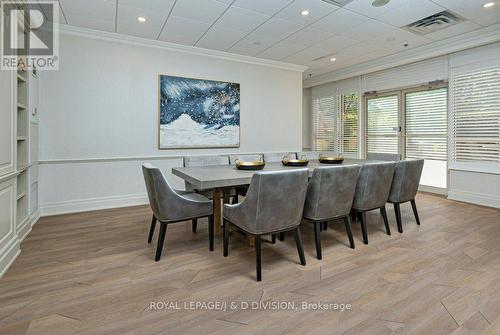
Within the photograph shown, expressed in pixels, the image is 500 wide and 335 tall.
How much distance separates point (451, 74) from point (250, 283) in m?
5.12

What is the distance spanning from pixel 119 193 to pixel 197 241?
2107 mm

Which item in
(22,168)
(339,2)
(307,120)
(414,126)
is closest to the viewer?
(22,168)

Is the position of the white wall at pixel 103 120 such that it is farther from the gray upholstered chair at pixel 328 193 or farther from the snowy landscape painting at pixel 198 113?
the gray upholstered chair at pixel 328 193

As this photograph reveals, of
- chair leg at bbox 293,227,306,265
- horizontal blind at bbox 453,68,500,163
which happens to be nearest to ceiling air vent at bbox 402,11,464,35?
horizontal blind at bbox 453,68,500,163

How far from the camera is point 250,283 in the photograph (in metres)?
2.06

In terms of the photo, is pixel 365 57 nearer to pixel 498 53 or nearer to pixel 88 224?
pixel 498 53

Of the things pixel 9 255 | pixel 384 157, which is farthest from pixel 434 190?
pixel 9 255

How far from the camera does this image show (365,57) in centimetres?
541

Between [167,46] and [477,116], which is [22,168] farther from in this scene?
[477,116]

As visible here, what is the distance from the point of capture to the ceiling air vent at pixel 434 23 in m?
3.64

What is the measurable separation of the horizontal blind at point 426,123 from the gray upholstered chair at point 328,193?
3693 millimetres

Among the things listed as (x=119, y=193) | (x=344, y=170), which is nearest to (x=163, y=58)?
(x=119, y=193)

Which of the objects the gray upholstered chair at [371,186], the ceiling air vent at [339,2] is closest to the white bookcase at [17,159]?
the gray upholstered chair at [371,186]

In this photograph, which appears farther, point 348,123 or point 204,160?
point 348,123
